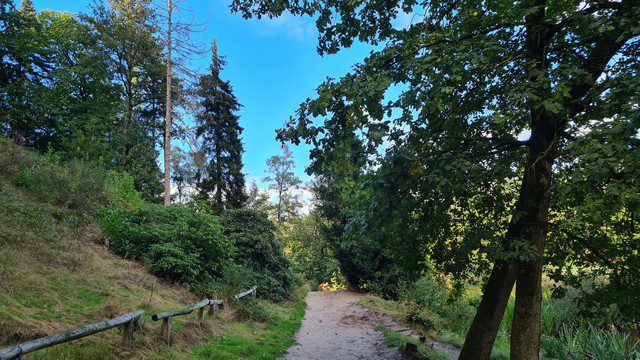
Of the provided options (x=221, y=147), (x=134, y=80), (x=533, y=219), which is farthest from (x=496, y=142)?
(x=134, y=80)

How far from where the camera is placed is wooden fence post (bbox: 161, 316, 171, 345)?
584 cm

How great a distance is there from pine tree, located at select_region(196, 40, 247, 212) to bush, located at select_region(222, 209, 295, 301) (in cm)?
749

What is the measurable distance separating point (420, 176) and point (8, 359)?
5.34 metres

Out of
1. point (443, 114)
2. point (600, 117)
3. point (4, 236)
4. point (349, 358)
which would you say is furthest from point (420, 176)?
point (4, 236)

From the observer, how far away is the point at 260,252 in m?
15.7

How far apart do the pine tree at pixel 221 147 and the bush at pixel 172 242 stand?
1219cm

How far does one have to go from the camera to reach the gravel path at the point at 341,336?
8.00 m

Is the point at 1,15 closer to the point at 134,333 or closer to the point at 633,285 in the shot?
the point at 134,333

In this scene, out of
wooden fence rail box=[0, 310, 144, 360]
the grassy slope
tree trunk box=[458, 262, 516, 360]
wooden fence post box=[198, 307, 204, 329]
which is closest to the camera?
wooden fence rail box=[0, 310, 144, 360]

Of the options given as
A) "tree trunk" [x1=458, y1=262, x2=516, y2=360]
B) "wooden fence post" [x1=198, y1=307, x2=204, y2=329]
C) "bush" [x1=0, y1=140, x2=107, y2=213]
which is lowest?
"wooden fence post" [x1=198, y1=307, x2=204, y2=329]

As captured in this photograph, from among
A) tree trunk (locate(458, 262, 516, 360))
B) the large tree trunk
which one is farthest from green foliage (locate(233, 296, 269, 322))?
the large tree trunk

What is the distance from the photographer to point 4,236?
6.82m

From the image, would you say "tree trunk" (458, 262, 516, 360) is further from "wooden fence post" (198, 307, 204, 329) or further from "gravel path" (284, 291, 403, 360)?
"wooden fence post" (198, 307, 204, 329)

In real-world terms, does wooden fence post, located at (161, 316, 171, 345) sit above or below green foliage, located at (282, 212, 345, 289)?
below
